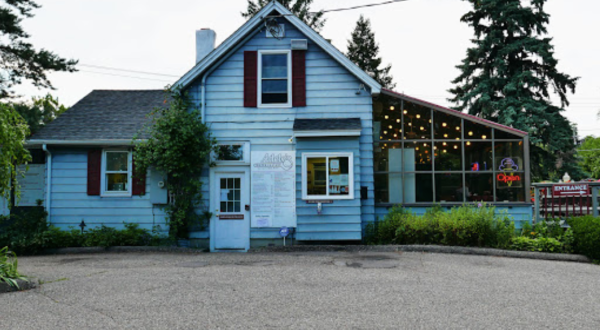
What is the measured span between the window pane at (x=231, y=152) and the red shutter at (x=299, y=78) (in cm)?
200

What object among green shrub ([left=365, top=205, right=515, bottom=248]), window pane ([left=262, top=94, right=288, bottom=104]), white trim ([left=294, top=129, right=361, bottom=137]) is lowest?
green shrub ([left=365, top=205, right=515, bottom=248])

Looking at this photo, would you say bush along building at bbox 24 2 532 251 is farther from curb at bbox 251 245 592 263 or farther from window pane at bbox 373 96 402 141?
curb at bbox 251 245 592 263

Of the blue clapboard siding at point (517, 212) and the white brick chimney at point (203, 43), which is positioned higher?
the white brick chimney at point (203, 43)

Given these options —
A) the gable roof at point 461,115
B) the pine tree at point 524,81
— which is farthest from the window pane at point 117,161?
the pine tree at point 524,81

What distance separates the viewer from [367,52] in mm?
41250

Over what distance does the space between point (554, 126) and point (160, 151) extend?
17.0 m

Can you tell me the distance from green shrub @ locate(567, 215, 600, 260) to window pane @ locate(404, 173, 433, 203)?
360 centimetres

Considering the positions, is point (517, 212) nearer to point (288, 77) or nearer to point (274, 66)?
point (288, 77)

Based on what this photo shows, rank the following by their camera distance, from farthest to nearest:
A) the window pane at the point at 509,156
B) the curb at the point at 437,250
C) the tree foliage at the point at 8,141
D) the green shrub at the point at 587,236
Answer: the window pane at the point at 509,156
the curb at the point at 437,250
the green shrub at the point at 587,236
the tree foliage at the point at 8,141

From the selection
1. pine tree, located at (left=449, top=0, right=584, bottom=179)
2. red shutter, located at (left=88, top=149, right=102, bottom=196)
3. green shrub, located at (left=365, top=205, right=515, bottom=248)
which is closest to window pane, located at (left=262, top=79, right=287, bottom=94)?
green shrub, located at (left=365, top=205, right=515, bottom=248)

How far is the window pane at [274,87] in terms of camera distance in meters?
13.1

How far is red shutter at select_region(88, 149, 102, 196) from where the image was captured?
44.0 ft

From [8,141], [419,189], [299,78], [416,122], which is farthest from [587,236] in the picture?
[8,141]

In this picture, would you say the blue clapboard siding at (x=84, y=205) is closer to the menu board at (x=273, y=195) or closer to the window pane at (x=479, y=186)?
the menu board at (x=273, y=195)
